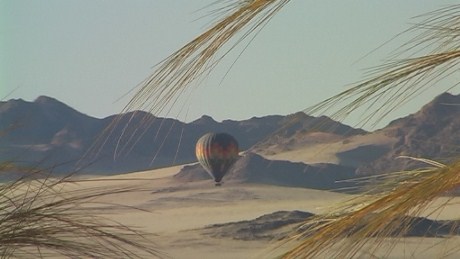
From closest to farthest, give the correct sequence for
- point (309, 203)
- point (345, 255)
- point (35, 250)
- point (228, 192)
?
1. point (345, 255)
2. point (35, 250)
3. point (309, 203)
4. point (228, 192)

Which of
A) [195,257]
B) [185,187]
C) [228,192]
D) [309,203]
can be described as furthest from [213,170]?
[185,187]

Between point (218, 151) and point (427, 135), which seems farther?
point (427, 135)

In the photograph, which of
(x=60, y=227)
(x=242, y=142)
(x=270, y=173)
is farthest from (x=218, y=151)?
(x=242, y=142)

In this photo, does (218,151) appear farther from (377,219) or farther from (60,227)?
(377,219)

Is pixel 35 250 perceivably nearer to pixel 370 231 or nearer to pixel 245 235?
pixel 370 231

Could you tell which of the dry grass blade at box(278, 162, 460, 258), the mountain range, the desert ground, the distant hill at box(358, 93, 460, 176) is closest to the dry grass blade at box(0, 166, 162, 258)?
the mountain range
